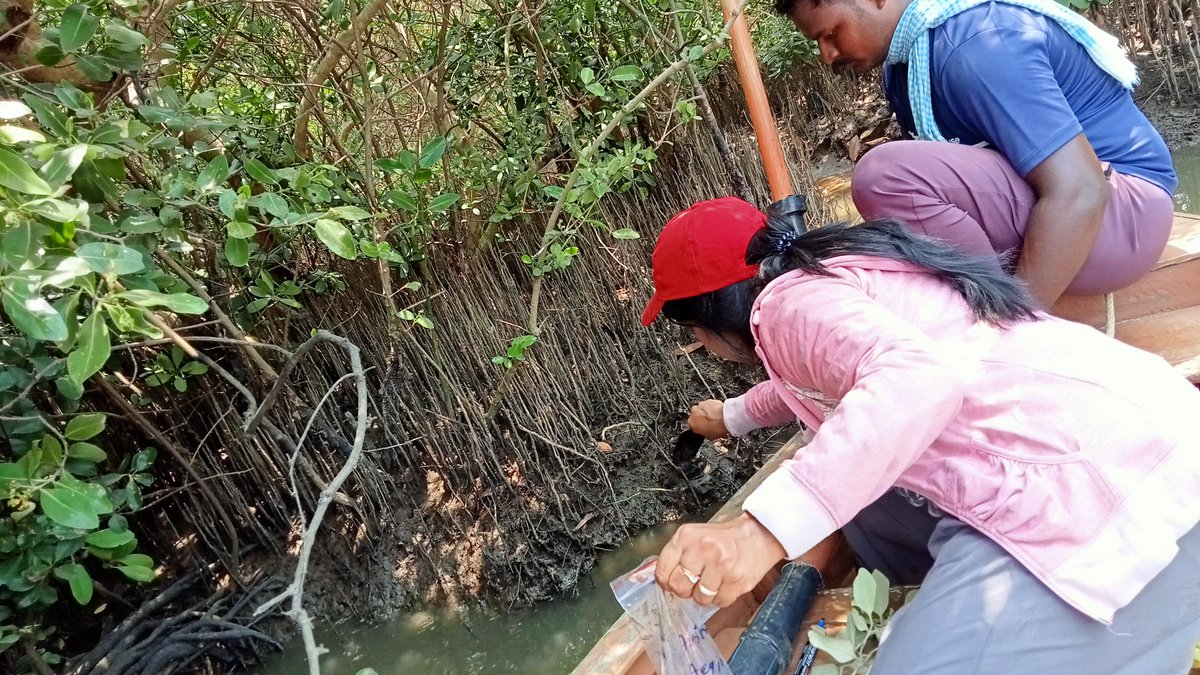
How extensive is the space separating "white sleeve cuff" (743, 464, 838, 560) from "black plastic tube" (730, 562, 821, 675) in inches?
21.0

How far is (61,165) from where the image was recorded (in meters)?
1.14

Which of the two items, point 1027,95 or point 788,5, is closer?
point 1027,95

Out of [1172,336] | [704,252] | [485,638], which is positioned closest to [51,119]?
[704,252]

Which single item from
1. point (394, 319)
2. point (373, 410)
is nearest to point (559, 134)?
point (394, 319)

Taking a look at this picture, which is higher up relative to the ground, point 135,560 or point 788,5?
point 788,5

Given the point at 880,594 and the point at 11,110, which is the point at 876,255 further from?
the point at 11,110

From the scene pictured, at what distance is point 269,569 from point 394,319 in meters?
1.17

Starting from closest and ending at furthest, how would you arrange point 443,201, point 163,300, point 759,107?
point 163,300 → point 443,201 → point 759,107

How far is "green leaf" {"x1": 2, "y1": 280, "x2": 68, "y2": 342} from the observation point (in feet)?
3.30

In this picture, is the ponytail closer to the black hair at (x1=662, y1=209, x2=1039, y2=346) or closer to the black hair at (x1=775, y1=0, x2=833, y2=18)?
the black hair at (x1=662, y1=209, x2=1039, y2=346)

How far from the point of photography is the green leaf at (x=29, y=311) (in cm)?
101

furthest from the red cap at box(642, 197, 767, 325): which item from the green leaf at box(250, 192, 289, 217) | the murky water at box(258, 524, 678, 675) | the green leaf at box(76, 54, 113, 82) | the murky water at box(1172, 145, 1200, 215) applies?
the murky water at box(1172, 145, 1200, 215)

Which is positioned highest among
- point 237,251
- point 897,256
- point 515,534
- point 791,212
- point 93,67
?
point 93,67

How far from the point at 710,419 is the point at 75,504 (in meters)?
1.33
